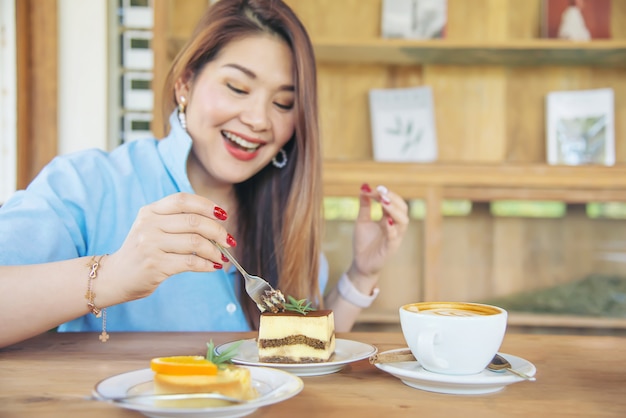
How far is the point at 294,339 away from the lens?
0.88 m

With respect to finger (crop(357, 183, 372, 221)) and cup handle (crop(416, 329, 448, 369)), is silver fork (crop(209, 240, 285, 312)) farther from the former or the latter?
finger (crop(357, 183, 372, 221))

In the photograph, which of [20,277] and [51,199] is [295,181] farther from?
[20,277]

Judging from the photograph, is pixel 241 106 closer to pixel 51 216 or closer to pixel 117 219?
pixel 117 219

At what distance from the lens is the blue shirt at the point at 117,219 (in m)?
1.14

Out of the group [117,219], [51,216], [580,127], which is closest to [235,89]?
[117,219]

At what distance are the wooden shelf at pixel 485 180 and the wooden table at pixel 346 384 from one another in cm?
129

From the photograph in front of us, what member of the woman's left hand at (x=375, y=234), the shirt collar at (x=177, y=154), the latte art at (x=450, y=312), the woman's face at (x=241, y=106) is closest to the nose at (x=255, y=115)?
the woman's face at (x=241, y=106)

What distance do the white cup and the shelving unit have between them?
1.57m

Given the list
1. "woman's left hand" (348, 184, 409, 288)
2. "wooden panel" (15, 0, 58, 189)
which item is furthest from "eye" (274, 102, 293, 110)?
"wooden panel" (15, 0, 58, 189)

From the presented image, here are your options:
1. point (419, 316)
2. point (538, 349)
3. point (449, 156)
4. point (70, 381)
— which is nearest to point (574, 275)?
point (449, 156)

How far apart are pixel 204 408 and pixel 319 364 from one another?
0.79 ft

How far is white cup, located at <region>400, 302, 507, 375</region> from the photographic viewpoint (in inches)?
28.8

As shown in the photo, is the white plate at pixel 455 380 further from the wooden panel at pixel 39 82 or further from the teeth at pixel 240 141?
the wooden panel at pixel 39 82

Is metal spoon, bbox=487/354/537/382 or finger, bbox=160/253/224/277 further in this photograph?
finger, bbox=160/253/224/277
